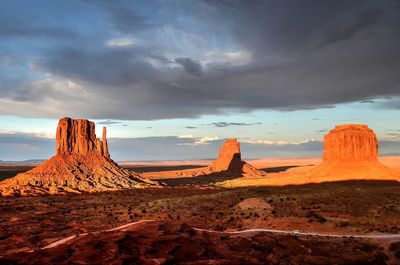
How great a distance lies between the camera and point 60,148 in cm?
7644

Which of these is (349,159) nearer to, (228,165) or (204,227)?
(204,227)

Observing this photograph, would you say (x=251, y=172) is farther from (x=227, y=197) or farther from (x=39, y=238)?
(x=39, y=238)

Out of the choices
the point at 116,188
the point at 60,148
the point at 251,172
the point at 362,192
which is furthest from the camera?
the point at 251,172

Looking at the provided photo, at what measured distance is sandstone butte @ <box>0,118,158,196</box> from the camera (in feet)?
222

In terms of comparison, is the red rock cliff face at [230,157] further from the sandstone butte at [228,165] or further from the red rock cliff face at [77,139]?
the red rock cliff face at [77,139]

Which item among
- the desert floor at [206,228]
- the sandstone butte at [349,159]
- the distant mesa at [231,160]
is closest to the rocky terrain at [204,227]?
A: the desert floor at [206,228]

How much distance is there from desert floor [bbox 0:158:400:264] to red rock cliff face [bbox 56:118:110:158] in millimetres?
23441

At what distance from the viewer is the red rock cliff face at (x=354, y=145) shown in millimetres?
80000

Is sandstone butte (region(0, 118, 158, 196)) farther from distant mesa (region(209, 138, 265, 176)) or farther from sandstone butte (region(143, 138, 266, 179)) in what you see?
distant mesa (region(209, 138, 265, 176))

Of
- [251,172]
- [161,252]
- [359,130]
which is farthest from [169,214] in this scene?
[251,172]

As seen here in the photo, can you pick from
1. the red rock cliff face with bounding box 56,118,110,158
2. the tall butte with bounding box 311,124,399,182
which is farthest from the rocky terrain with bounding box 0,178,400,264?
the tall butte with bounding box 311,124,399,182

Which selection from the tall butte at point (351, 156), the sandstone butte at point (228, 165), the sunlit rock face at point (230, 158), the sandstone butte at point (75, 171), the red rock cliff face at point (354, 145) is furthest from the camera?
the sunlit rock face at point (230, 158)

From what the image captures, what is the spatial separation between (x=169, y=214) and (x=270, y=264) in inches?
832

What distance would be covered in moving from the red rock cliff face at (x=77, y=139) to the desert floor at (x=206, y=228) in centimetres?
2344
